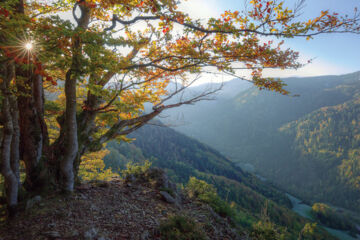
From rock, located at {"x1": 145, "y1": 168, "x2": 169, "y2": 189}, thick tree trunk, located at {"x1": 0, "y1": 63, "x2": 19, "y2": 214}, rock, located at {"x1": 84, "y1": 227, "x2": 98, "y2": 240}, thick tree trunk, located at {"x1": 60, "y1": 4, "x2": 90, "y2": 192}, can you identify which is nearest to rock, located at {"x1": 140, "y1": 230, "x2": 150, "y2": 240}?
rock, located at {"x1": 84, "y1": 227, "x2": 98, "y2": 240}

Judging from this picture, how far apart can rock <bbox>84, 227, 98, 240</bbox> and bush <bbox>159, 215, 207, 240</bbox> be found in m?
1.50

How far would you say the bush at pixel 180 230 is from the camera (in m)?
4.22

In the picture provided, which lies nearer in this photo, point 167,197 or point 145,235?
point 145,235

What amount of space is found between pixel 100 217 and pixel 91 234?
3.11ft

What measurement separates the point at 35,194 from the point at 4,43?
4226 millimetres

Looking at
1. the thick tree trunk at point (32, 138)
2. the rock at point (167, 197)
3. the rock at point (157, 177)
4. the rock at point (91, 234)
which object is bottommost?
the rock at point (167, 197)

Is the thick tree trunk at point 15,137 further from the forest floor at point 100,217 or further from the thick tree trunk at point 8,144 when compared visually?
the forest floor at point 100,217

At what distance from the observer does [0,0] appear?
348 cm

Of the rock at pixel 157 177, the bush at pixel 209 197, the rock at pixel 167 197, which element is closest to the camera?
the rock at pixel 167 197

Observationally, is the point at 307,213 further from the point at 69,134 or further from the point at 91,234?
the point at 69,134

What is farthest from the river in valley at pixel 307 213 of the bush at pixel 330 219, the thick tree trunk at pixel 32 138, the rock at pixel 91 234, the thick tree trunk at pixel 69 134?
the thick tree trunk at pixel 32 138

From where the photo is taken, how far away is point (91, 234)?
12.2 ft

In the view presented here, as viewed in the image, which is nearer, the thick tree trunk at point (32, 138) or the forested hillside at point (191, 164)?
the thick tree trunk at point (32, 138)

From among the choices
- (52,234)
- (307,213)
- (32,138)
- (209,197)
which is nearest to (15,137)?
(32,138)
